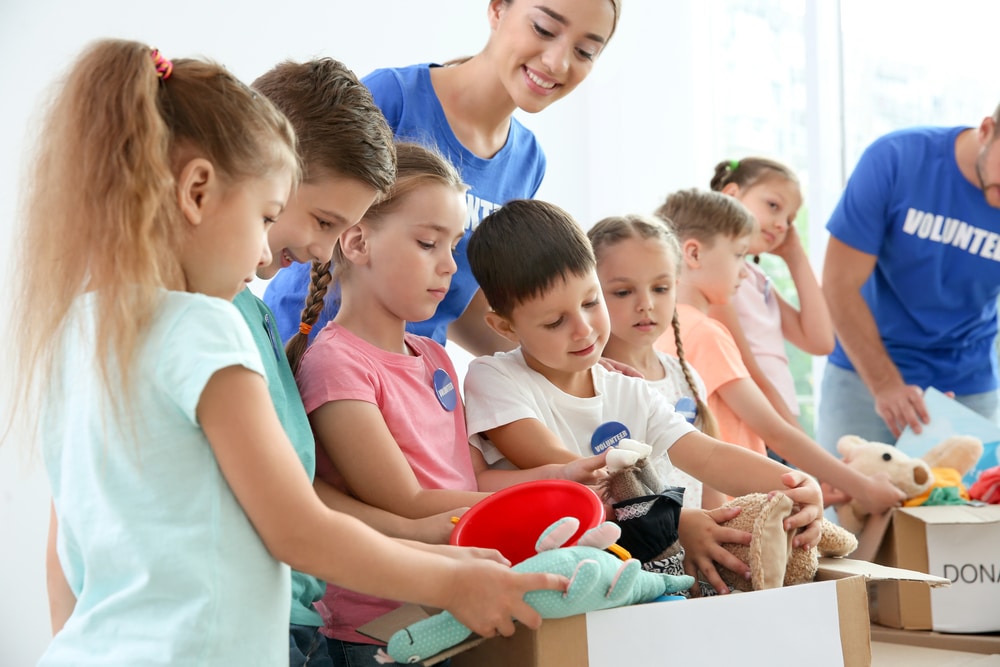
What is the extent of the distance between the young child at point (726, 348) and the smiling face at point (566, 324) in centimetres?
56

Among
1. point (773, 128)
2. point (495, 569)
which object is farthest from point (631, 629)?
point (773, 128)

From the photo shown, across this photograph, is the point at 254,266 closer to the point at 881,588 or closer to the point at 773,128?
the point at 881,588

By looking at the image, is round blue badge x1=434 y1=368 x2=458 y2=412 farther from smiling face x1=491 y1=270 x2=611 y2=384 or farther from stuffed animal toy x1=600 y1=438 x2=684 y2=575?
stuffed animal toy x1=600 y1=438 x2=684 y2=575

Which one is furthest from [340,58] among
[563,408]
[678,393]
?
[563,408]

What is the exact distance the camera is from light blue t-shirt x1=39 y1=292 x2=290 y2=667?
73cm

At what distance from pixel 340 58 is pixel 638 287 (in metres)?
1.41

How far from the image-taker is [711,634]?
3.06 feet

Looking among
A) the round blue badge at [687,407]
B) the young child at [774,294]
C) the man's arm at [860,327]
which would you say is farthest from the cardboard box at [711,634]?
the man's arm at [860,327]

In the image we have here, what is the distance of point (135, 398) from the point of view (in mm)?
740

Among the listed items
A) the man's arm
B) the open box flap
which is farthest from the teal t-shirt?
the man's arm

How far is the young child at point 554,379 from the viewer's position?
1.28 meters

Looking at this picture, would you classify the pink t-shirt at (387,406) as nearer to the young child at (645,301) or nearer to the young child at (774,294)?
the young child at (645,301)

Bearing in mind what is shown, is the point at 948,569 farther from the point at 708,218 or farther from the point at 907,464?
the point at 708,218

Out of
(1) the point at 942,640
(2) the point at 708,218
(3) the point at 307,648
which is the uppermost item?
(2) the point at 708,218
